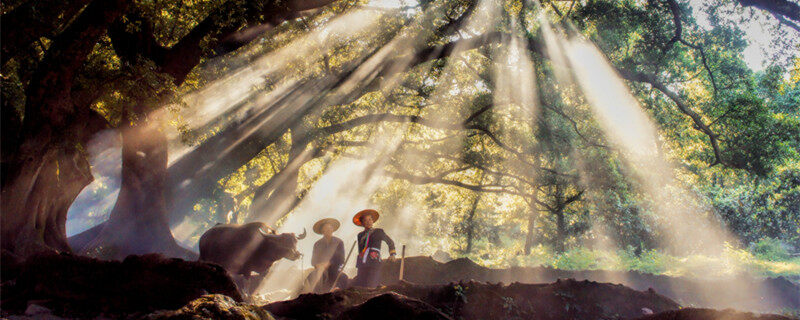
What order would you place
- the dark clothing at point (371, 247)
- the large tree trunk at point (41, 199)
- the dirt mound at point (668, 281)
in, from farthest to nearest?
1. the dirt mound at point (668, 281)
2. the dark clothing at point (371, 247)
3. the large tree trunk at point (41, 199)

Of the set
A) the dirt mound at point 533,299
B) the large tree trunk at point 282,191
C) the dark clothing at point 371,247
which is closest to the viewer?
the dirt mound at point 533,299

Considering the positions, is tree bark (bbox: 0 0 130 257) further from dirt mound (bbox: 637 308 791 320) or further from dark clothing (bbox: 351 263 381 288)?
dirt mound (bbox: 637 308 791 320)

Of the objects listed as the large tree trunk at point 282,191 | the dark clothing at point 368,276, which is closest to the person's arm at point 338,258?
the dark clothing at point 368,276

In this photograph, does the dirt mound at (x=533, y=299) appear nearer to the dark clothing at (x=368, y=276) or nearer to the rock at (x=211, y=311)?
the dark clothing at (x=368, y=276)

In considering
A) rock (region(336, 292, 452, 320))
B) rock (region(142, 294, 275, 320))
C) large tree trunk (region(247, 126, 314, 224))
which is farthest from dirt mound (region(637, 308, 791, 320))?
large tree trunk (region(247, 126, 314, 224))

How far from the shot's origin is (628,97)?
14.4 m

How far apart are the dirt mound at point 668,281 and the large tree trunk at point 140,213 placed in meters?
7.16

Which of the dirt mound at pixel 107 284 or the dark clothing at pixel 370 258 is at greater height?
the dirt mound at pixel 107 284

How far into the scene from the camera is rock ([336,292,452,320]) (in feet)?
13.2

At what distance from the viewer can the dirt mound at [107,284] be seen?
4.30 metres

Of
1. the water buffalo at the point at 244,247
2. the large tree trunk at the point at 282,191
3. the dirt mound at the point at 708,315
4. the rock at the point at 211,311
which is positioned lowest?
the large tree trunk at the point at 282,191

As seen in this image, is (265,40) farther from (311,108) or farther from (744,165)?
(744,165)

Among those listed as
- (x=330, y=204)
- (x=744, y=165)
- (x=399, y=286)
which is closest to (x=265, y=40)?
(x=399, y=286)

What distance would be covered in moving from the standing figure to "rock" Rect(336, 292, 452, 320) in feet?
19.4
